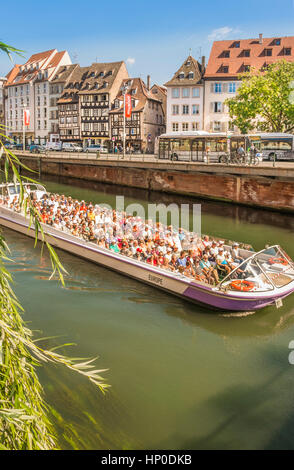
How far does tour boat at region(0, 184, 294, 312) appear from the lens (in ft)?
34.8

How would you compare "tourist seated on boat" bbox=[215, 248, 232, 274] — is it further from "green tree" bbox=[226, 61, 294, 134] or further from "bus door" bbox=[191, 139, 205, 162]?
"green tree" bbox=[226, 61, 294, 134]

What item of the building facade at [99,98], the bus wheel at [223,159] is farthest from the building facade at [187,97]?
the bus wheel at [223,159]

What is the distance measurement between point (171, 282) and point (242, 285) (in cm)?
204

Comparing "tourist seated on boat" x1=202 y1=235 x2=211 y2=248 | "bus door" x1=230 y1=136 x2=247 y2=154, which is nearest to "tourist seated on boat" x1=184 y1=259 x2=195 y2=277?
"tourist seated on boat" x1=202 y1=235 x2=211 y2=248

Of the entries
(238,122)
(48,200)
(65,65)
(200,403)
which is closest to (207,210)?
(48,200)

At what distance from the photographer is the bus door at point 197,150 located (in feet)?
99.1

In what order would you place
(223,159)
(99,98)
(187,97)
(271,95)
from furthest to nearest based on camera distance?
(99,98) → (187,97) → (271,95) → (223,159)

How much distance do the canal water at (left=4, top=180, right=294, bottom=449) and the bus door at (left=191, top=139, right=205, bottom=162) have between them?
1799 cm

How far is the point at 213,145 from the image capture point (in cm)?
2939

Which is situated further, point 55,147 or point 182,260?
point 55,147

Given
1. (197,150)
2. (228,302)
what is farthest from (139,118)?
(228,302)

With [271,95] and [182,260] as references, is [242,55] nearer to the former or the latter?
[271,95]

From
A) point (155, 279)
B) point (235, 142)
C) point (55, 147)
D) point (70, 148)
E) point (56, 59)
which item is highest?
point (56, 59)
